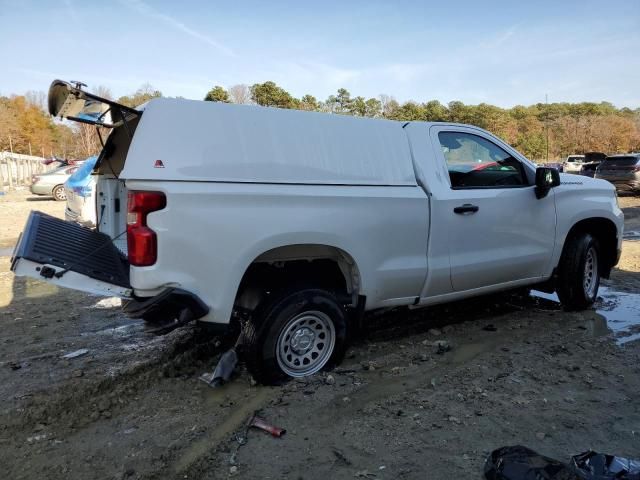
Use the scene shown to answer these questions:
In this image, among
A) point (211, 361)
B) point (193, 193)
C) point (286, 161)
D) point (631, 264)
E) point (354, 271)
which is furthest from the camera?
point (631, 264)

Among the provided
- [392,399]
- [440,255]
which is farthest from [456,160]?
[392,399]

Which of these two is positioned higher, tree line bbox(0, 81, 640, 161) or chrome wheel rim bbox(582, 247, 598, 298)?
tree line bbox(0, 81, 640, 161)

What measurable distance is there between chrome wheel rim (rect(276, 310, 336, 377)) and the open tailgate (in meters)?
1.18

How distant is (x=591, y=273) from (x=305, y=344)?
3.87 m

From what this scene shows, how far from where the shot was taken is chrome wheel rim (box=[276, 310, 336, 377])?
3893 mm

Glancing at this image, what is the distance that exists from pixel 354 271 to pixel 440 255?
2.81 feet

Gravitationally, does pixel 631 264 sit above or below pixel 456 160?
below

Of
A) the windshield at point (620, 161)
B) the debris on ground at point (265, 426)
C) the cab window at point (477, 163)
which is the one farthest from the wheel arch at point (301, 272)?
the windshield at point (620, 161)

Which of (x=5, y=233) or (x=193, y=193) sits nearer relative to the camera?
(x=193, y=193)

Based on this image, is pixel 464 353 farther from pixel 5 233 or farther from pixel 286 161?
pixel 5 233

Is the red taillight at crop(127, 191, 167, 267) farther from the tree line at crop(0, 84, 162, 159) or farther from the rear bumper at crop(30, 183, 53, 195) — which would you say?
the tree line at crop(0, 84, 162, 159)

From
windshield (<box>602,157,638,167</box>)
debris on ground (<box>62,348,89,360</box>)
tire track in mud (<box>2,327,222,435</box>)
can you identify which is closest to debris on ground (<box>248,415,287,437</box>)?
tire track in mud (<box>2,327,222,435</box>)

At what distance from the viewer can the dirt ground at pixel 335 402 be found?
2984 millimetres

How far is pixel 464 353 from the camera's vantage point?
4.67 metres
